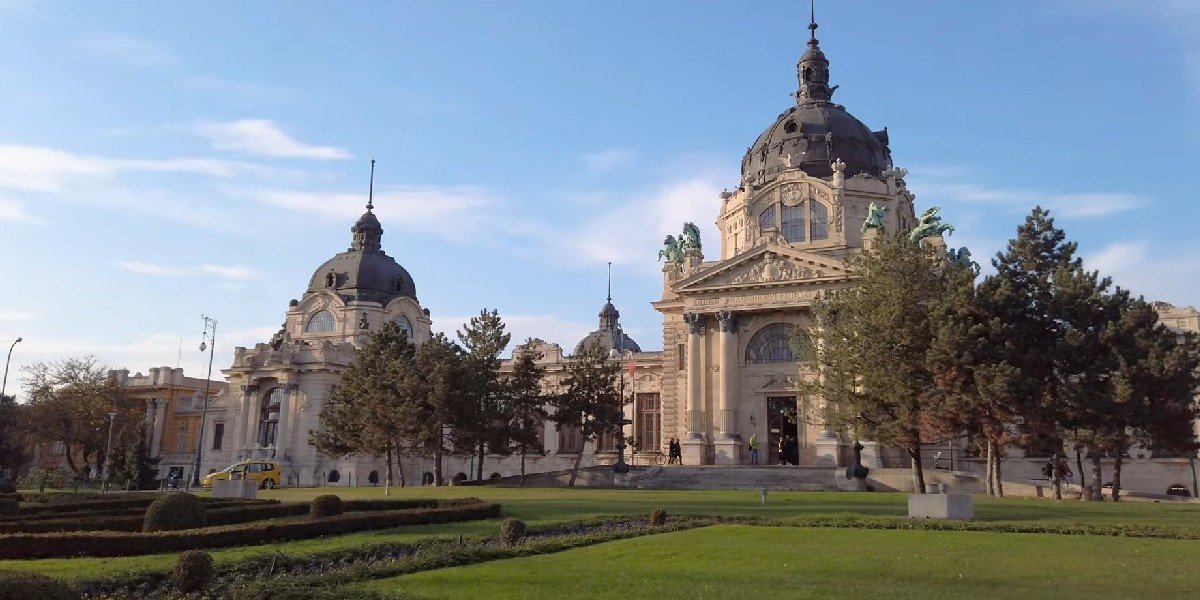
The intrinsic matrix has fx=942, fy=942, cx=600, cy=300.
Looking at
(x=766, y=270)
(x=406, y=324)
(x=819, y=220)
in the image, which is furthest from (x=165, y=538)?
(x=406, y=324)

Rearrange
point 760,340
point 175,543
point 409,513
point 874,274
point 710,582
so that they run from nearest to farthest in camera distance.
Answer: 1. point 710,582
2. point 175,543
3. point 409,513
4. point 874,274
5. point 760,340

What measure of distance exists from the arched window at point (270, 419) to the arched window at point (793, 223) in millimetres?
40298

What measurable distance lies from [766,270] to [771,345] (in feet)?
14.8

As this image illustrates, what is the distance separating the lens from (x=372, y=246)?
94438mm

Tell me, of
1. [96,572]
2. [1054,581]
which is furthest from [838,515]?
[96,572]

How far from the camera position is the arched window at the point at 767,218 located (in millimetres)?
62469

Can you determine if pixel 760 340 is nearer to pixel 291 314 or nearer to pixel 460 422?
pixel 460 422

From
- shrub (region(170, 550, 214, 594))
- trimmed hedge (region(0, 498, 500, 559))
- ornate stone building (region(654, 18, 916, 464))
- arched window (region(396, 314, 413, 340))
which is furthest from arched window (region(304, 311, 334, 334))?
shrub (region(170, 550, 214, 594))

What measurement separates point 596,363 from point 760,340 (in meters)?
10.8

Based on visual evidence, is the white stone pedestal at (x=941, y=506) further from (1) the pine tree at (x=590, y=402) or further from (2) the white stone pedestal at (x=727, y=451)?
(2) the white stone pedestal at (x=727, y=451)

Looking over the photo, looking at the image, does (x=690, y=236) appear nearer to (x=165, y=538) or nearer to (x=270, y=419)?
(x=270, y=419)

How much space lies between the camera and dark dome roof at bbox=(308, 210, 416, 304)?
8875 centimetres

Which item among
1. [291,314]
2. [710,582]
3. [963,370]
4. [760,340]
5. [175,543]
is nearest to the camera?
[710,582]

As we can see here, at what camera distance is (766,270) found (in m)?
54.3
